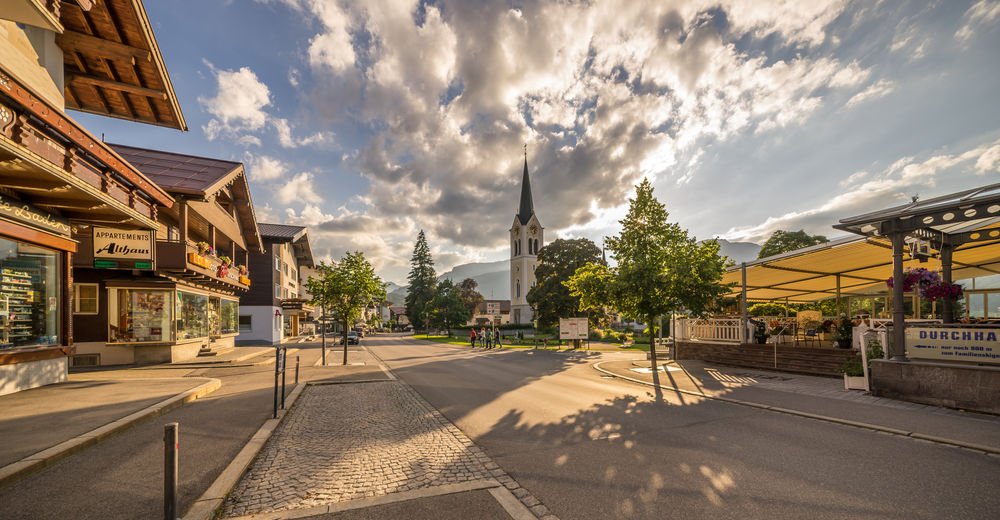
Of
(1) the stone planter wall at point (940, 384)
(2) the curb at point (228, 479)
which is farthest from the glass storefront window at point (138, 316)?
(1) the stone planter wall at point (940, 384)

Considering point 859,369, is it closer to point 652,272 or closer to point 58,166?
point 652,272

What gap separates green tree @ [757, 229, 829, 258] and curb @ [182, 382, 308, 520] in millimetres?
49364

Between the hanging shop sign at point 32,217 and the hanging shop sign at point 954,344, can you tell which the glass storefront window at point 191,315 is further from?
the hanging shop sign at point 954,344

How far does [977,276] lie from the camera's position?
2088cm

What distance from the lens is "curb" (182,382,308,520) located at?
13.6 ft

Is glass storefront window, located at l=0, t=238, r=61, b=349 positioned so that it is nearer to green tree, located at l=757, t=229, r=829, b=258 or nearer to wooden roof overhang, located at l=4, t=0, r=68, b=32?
wooden roof overhang, located at l=4, t=0, r=68, b=32

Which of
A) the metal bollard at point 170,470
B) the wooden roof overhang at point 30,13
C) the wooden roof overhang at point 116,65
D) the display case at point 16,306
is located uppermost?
the wooden roof overhang at point 116,65

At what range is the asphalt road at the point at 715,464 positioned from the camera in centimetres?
443

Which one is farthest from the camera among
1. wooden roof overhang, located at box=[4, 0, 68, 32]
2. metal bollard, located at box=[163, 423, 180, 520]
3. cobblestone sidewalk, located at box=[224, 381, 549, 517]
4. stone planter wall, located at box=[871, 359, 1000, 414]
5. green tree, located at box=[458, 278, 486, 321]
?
green tree, located at box=[458, 278, 486, 321]

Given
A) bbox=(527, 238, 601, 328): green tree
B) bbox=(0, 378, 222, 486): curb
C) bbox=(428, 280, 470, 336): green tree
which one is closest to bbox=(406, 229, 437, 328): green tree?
bbox=(428, 280, 470, 336): green tree

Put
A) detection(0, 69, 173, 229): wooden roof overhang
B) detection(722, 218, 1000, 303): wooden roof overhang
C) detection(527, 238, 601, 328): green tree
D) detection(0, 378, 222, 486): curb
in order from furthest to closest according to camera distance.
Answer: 1. detection(527, 238, 601, 328): green tree
2. detection(722, 218, 1000, 303): wooden roof overhang
3. detection(0, 69, 173, 229): wooden roof overhang
4. detection(0, 378, 222, 486): curb

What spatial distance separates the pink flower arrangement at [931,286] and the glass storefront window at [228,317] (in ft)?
105

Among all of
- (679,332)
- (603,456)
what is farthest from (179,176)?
(679,332)

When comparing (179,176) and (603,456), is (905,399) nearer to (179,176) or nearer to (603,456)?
(603,456)
